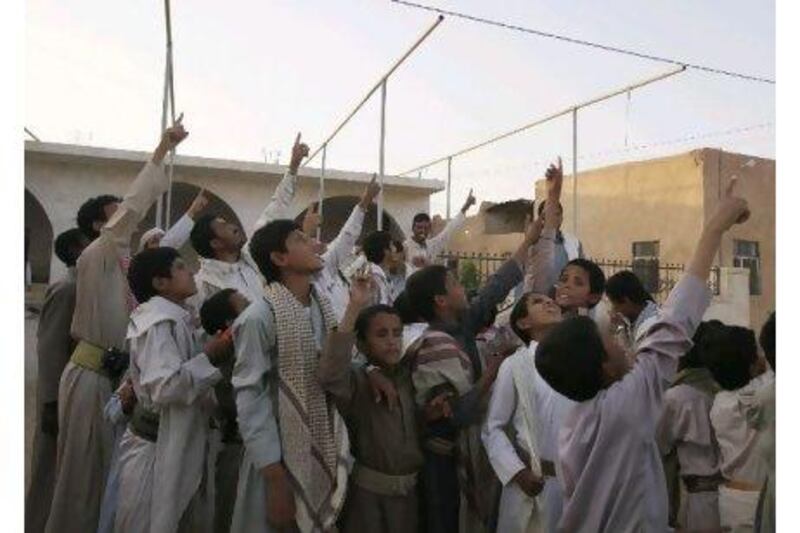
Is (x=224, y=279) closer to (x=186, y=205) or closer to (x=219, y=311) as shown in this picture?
(x=219, y=311)

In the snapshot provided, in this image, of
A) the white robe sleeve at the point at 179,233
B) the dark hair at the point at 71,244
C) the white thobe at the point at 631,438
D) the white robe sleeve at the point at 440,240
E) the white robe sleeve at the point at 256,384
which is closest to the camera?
the white thobe at the point at 631,438

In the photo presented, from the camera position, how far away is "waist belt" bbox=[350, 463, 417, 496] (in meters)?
2.40

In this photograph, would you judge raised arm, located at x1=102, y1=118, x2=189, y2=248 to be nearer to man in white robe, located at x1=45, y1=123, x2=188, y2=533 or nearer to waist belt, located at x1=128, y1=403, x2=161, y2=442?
man in white robe, located at x1=45, y1=123, x2=188, y2=533

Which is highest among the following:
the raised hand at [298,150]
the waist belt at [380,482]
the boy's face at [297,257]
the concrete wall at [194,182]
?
the concrete wall at [194,182]

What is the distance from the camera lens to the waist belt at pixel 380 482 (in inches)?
94.5

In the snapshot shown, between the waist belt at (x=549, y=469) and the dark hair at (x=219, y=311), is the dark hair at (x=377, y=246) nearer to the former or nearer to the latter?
the dark hair at (x=219, y=311)

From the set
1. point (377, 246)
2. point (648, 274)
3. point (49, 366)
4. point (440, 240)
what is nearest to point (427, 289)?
point (49, 366)

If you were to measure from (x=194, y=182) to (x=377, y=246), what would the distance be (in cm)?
667

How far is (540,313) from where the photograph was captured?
9.00ft

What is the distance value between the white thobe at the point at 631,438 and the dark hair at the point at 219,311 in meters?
1.46

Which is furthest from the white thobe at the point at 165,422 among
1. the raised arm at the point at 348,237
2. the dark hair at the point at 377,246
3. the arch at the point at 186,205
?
the arch at the point at 186,205

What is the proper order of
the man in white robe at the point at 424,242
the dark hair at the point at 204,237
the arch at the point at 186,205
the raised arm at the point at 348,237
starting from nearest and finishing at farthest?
the dark hair at the point at 204,237 < the raised arm at the point at 348,237 < the man in white robe at the point at 424,242 < the arch at the point at 186,205
